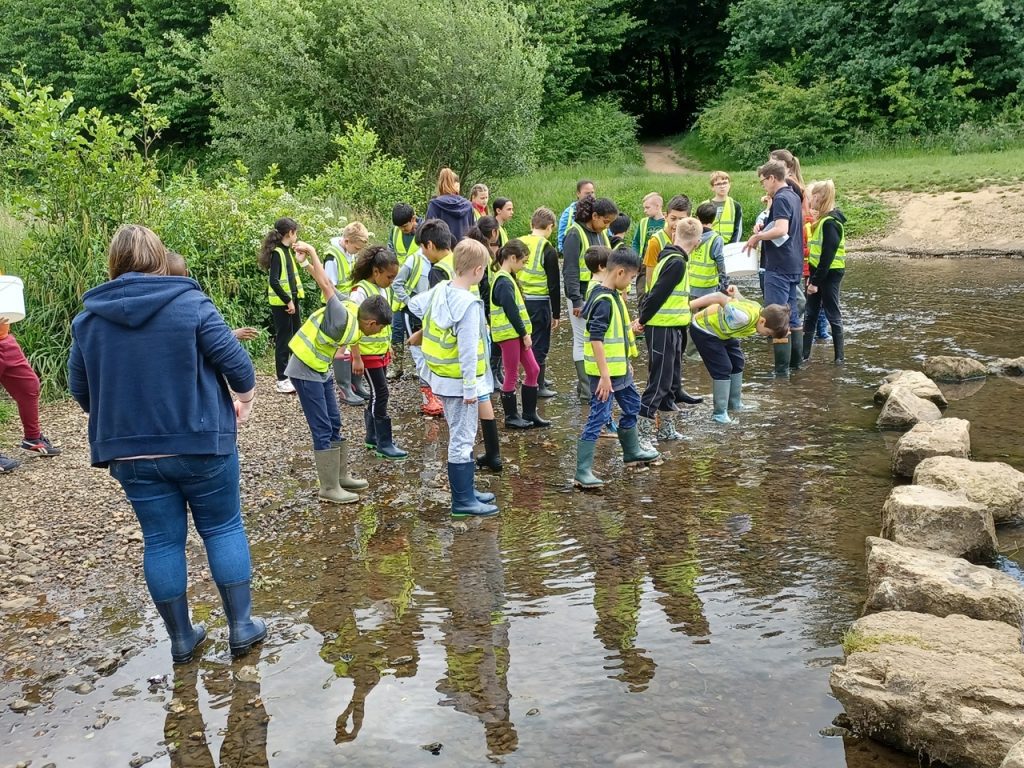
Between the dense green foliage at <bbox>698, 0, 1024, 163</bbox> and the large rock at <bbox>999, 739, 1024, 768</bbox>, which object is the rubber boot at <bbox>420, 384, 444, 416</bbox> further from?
the dense green foliage at <bbox>698, 0, 1024, 163</bbox>

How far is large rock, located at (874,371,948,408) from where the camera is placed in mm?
8727

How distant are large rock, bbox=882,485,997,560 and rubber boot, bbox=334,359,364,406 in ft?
17.7

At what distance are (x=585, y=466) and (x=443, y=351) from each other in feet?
4.71

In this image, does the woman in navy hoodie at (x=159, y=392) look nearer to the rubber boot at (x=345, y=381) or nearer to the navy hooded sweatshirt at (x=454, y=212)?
the rubber boot at (x=345, y=381)

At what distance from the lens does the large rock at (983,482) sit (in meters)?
6.04

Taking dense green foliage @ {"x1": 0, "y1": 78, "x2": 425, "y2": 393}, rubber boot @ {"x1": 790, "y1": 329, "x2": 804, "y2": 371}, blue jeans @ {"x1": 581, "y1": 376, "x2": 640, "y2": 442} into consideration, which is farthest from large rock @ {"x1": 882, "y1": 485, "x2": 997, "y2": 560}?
dense green foliage @ {"x1": 0, "y1": 78, "x2": 425, "y2": 393}

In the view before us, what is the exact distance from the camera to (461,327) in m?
6.12

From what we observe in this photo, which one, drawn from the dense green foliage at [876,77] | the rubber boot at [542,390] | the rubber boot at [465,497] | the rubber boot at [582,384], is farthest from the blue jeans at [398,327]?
the dense green foliage at [876,77]

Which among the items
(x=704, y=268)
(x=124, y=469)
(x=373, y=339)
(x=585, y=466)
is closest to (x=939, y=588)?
(x=585, y=466)

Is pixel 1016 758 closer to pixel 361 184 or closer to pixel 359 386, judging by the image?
pixel 359 386

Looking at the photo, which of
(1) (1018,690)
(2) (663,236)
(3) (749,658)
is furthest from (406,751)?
(2) (663,236)

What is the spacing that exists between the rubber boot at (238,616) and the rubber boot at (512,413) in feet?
13.6

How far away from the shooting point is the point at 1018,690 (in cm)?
374

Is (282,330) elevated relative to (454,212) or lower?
lower
